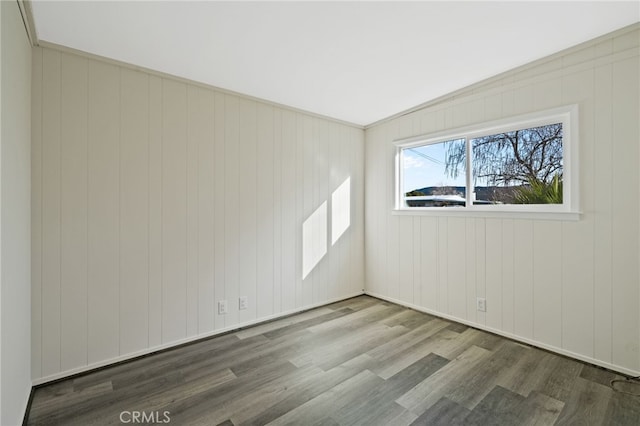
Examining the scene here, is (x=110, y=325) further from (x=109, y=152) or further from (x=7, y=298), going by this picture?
(x=109, y=152)

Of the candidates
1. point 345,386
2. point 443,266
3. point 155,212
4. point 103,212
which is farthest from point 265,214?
point 443,266

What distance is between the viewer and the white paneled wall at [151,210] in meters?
2.14

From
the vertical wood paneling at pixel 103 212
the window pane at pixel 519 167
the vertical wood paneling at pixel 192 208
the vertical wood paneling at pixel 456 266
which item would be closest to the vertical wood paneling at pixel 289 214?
the vertical wood paneling at pixel 192 208

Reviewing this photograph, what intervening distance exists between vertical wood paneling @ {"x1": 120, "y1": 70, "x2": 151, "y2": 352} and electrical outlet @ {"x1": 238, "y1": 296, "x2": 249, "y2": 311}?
2.77 feet

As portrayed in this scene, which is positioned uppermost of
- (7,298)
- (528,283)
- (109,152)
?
(109,152)

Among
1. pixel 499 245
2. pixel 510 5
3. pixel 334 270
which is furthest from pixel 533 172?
pixel 334 270

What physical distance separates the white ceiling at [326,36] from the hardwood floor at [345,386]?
8.04 feet

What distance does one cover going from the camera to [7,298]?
144 centimetres

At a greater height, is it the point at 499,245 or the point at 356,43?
the point at 356,43

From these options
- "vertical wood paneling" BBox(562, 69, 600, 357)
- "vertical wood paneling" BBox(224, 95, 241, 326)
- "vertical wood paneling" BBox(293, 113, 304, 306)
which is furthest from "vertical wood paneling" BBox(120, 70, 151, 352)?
"vertical wood paneling" BBox(562, 69, 600, 357)

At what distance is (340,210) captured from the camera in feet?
13.2

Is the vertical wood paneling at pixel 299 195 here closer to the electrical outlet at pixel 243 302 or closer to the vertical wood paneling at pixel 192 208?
the electrical outlet at pixel 243 302

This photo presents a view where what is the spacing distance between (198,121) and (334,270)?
7.90ft

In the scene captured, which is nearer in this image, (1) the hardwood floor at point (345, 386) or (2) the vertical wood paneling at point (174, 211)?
(1) the hardwood floor at point (345, 386)
